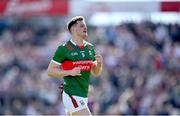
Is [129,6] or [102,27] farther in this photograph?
[102,27]

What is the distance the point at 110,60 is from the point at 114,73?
1.05m

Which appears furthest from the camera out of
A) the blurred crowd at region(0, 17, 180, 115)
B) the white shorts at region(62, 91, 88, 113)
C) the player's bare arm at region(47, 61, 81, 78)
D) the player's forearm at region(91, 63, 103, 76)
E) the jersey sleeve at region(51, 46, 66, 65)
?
the blurred crowd at region(0, 17, 180, 115)

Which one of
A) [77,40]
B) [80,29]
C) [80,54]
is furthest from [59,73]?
[80,29]

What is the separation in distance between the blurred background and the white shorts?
7.38 meters

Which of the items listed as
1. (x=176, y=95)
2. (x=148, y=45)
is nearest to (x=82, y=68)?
(x=176, y=95)

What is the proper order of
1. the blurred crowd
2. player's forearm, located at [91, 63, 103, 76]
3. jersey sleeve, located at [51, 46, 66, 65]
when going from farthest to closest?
1. the blurred crowd
2. player's forearm, located at [91, 63, 103, 76]
3. jersey sleeve, located at [51, 46, 66, 65]

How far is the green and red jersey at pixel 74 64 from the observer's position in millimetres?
11711

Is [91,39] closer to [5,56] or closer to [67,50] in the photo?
[5,56]

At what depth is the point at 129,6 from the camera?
24062mm

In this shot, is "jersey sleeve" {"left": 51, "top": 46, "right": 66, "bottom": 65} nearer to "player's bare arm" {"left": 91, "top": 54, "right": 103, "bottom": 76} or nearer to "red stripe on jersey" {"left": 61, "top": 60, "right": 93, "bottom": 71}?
"red stripe on jersey" {"left": 61, "top": 60, "right": 93, "bottom": 71}

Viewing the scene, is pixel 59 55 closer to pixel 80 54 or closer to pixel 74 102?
pixel 80 54

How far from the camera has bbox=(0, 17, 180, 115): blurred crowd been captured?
806 inches

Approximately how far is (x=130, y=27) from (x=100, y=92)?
14.5 ft

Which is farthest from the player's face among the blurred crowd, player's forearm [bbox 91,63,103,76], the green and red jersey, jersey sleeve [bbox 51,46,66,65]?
the blurred crowd
